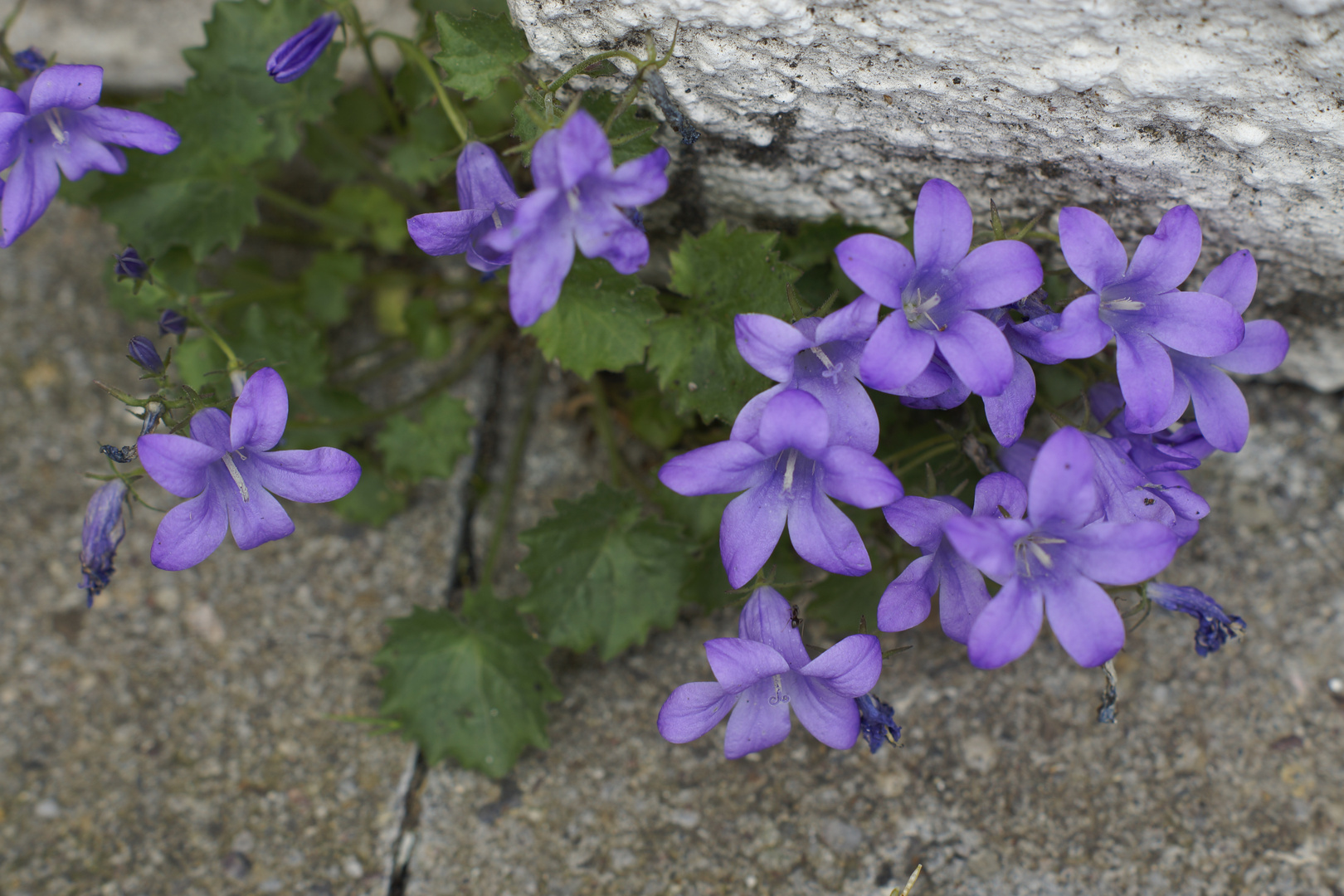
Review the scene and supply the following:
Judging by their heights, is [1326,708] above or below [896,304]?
below

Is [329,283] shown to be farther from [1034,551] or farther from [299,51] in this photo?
[1034,551]

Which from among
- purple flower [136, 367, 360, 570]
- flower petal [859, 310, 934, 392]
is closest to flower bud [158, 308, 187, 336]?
purple flower [136, 367, 360, 570]

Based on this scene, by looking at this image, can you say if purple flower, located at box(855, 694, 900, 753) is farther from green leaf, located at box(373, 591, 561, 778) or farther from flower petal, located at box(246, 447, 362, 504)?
flower petal, located at box(246, 447, 362, 504)

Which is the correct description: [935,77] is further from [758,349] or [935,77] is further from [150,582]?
[150,582]

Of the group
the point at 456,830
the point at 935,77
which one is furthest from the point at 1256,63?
the point at 456,830

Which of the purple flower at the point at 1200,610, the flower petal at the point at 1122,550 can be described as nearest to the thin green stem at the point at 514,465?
the flower petal at the point at 1122,550

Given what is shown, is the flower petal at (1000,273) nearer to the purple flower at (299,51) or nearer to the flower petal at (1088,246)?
the flower petal at (1088,246)

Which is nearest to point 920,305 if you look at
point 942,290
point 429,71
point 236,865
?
point 942,290
